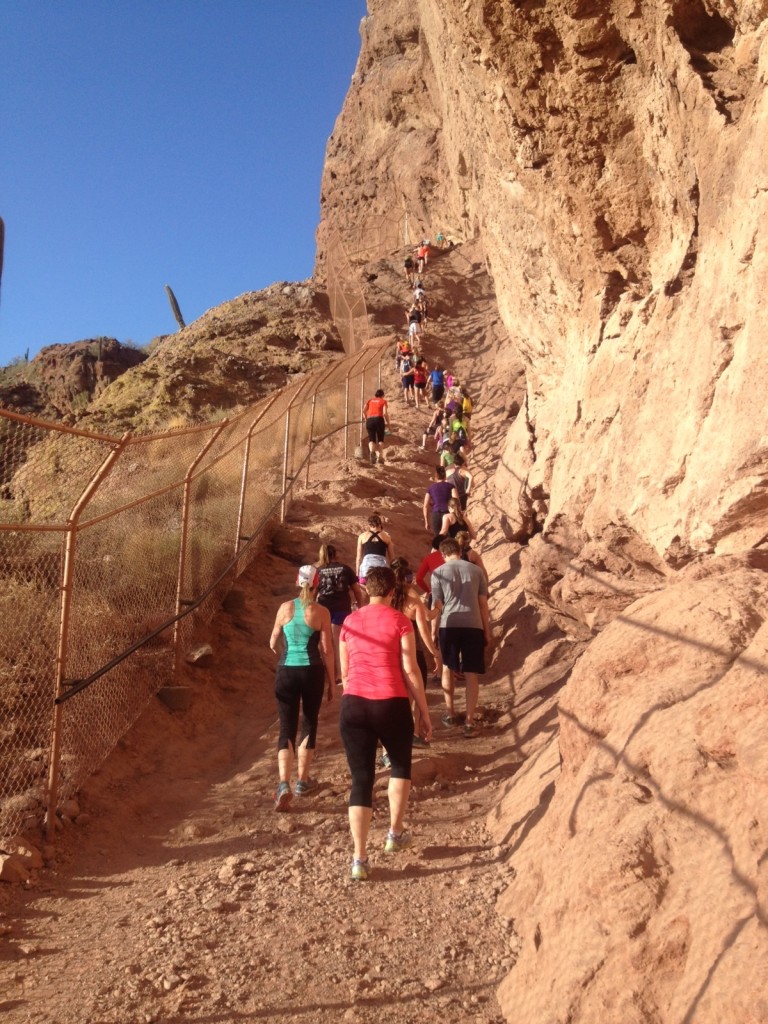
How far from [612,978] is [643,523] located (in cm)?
308

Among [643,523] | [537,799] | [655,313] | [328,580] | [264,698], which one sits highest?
[655,313]

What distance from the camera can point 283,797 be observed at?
17.5ft

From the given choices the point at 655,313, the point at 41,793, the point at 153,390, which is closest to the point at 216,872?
the point at 41,793

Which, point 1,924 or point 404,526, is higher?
point 404,526

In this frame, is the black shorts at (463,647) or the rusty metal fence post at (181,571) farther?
the rusty metal fence post at (181,571)

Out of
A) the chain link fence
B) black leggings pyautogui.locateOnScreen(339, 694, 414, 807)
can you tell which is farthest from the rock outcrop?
black leggings pyautogui.locateOnScreen(339, 694, 414, 807)

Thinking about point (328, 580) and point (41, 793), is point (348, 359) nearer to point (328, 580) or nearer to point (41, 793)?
point (328, 580)

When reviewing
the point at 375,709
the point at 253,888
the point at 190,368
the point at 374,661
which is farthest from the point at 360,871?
the point at 190,368

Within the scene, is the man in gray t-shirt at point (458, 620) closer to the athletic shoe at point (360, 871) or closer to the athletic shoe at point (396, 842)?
the athletic shoe at point (396, 842)

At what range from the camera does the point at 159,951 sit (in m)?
3.72

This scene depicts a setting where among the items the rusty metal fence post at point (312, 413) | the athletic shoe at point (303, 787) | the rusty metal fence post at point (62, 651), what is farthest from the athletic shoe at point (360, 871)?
the rusty metal fence post at point (312, 413)

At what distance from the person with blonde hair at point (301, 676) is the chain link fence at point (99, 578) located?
1.18 metres

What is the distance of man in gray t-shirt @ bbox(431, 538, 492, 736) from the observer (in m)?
6.74

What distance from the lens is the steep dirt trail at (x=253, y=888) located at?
3369 millimetres
